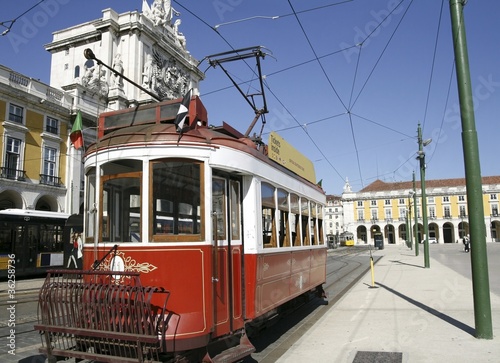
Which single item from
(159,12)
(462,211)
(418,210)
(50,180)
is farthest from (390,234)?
(50,180)

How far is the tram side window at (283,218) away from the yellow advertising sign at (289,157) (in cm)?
56

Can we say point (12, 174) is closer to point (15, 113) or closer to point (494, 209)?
point (15, 113)

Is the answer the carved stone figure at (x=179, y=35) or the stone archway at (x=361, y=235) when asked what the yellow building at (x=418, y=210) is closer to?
the stone archway at (x=361, y=235)

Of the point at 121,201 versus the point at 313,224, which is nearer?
the point at 121,201

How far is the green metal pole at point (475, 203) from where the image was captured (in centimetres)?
660

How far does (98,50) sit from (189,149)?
156 feet

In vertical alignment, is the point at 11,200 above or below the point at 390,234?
above

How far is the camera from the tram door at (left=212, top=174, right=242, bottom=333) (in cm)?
516

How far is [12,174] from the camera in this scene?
30.4m

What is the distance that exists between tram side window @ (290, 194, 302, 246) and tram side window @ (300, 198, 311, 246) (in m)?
0.33

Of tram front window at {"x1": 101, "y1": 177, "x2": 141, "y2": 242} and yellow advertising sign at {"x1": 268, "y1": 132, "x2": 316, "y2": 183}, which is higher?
yellow advertising sign at {"x1": 268, "y1": 132, "x2": 316, "y2": 183}

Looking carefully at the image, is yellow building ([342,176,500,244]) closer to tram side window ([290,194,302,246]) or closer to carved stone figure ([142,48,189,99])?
carved stone figure ([142,48,189,99])

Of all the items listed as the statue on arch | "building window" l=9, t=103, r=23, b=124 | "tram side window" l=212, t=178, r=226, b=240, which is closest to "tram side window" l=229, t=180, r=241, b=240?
"tram side window" l=212, t=178, r=226, b=240

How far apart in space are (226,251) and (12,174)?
29.8 m
